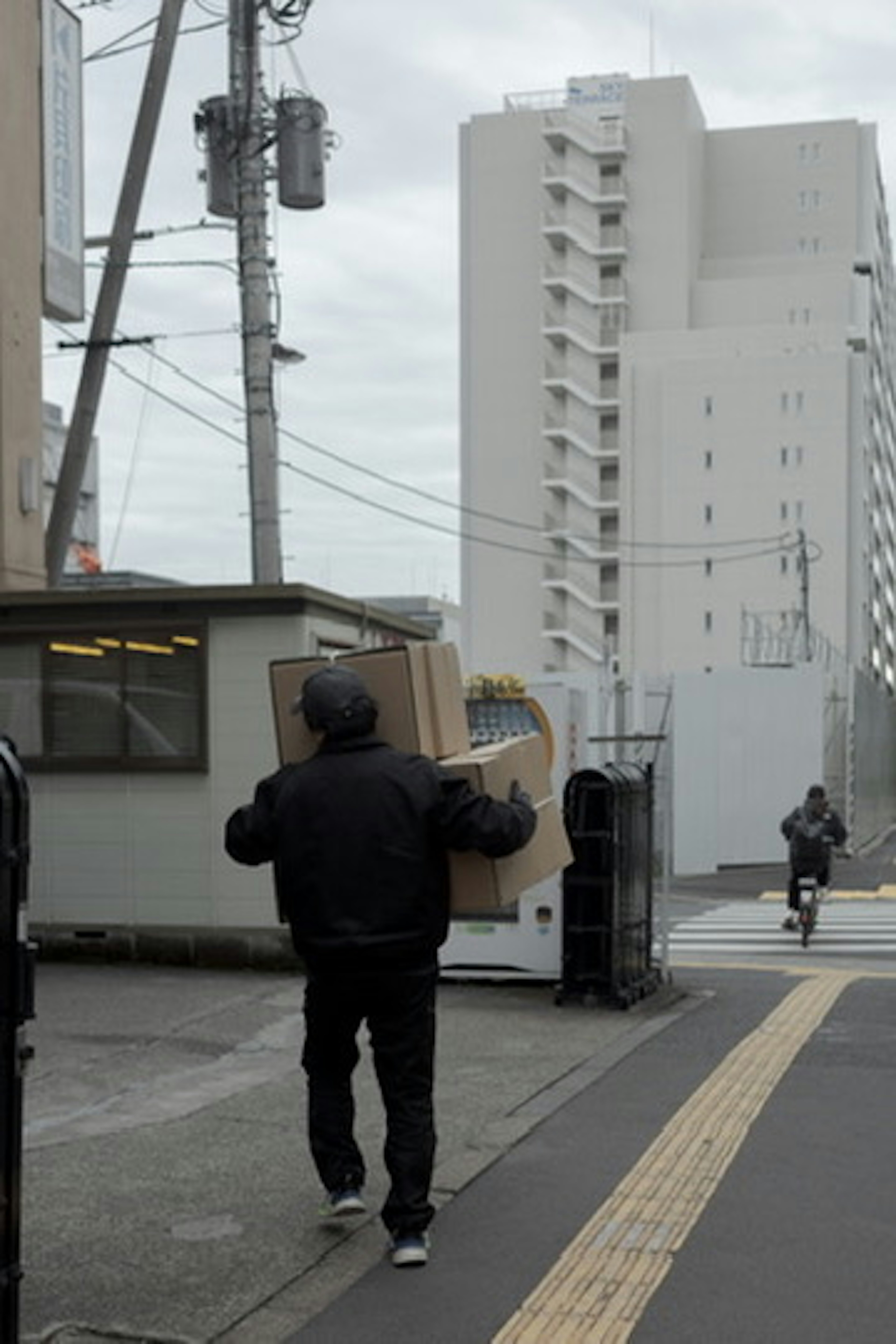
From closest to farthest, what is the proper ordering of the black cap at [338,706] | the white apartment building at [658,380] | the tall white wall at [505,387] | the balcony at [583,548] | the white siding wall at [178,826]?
the black cap at [338,706] < the white siding wall at [178,826] < the white apartment building at [658,380] < the balcony at [583,548] < the tall white wall at [505,387]

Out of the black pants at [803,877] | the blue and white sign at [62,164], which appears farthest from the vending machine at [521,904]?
the black pants at [803,877]

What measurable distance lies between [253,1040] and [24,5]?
9.91 metres

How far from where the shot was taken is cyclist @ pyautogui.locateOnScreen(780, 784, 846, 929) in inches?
700

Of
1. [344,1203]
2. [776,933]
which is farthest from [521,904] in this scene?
[776,933]

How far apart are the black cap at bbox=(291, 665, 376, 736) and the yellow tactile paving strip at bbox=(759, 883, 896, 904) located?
62.6ft

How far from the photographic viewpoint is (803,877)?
17625 millimetres

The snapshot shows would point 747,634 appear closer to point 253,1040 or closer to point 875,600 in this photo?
point 253,1040

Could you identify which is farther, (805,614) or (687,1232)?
(805,614)

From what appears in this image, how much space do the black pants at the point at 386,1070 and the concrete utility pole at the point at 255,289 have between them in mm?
10863

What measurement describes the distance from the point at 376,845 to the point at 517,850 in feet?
1.44

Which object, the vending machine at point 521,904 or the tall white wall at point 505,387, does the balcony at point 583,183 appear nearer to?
the tall white wall at point 505,387

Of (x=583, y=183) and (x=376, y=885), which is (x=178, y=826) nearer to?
(x=376, y=885)

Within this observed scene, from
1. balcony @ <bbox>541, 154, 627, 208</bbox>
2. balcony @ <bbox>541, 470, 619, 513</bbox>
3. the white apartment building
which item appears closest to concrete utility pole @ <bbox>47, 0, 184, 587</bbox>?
the white apartment building

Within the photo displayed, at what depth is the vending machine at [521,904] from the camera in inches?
441
